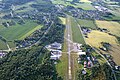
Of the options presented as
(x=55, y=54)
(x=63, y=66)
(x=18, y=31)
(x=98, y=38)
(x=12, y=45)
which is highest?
(x=18, y=31)

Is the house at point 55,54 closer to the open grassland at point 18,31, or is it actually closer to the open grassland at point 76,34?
the open grassland at point 76,34

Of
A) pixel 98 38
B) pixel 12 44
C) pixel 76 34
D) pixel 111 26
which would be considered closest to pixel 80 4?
pixel 111 26

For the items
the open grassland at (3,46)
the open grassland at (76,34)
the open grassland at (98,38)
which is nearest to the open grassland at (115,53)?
the open grassland at (98,38)

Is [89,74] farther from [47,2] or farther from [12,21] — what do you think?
[47,2]

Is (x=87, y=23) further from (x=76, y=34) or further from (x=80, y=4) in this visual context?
(x=80, y=4)

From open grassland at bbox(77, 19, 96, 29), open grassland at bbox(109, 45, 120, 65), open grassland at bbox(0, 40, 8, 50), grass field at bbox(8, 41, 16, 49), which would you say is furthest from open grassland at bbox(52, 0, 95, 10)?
open grassland at bbox(0, 40, 8, 50)

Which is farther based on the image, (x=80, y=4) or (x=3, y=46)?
(x=80, y=4)

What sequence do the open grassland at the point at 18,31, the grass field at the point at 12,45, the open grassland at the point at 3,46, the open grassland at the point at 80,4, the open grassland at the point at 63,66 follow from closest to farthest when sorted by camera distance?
the open grassland at the point at 63,66 < the open grassland at the point at 3,46 < the grass field at the point at 12,45 < the open grassland at the point at 18,31 < the open grassland at the point at 80,4

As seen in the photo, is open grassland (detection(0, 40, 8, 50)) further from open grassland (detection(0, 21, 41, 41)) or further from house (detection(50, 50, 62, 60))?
house (detection(50, 50, 62, 60))
